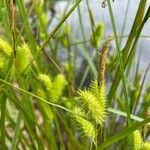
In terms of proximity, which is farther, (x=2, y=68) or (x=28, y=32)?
(x=28, y=32)

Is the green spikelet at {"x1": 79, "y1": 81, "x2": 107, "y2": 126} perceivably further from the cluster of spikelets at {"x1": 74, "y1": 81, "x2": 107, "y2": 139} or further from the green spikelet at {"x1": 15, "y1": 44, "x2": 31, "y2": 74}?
the green spikelet at {"x1": 15, "y1": 44, "x2": 31, "y2": 74}

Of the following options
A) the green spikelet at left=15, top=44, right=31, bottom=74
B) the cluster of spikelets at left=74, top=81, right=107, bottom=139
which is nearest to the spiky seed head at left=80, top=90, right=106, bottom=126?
the cluster of spikelets at left=74, top=81, right=107, bottom=139

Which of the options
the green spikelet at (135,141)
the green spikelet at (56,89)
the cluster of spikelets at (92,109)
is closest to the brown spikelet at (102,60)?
the cluster of spikelets at (92,109)

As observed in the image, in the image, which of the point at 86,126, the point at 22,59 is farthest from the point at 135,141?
the point at 22,59

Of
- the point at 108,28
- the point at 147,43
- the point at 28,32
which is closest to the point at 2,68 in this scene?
the point at 28,32

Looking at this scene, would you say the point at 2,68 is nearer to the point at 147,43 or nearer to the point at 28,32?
the point at 28,32

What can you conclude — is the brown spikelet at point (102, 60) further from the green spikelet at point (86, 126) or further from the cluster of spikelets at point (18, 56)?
the cluster of spikelets at point (18, 56)

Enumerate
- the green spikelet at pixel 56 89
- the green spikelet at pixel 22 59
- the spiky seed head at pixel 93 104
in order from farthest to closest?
the green spikelet at pixel 56 89 → the green spikelet at pixel 22 59 → the spiky seed head at pixel 93 104
